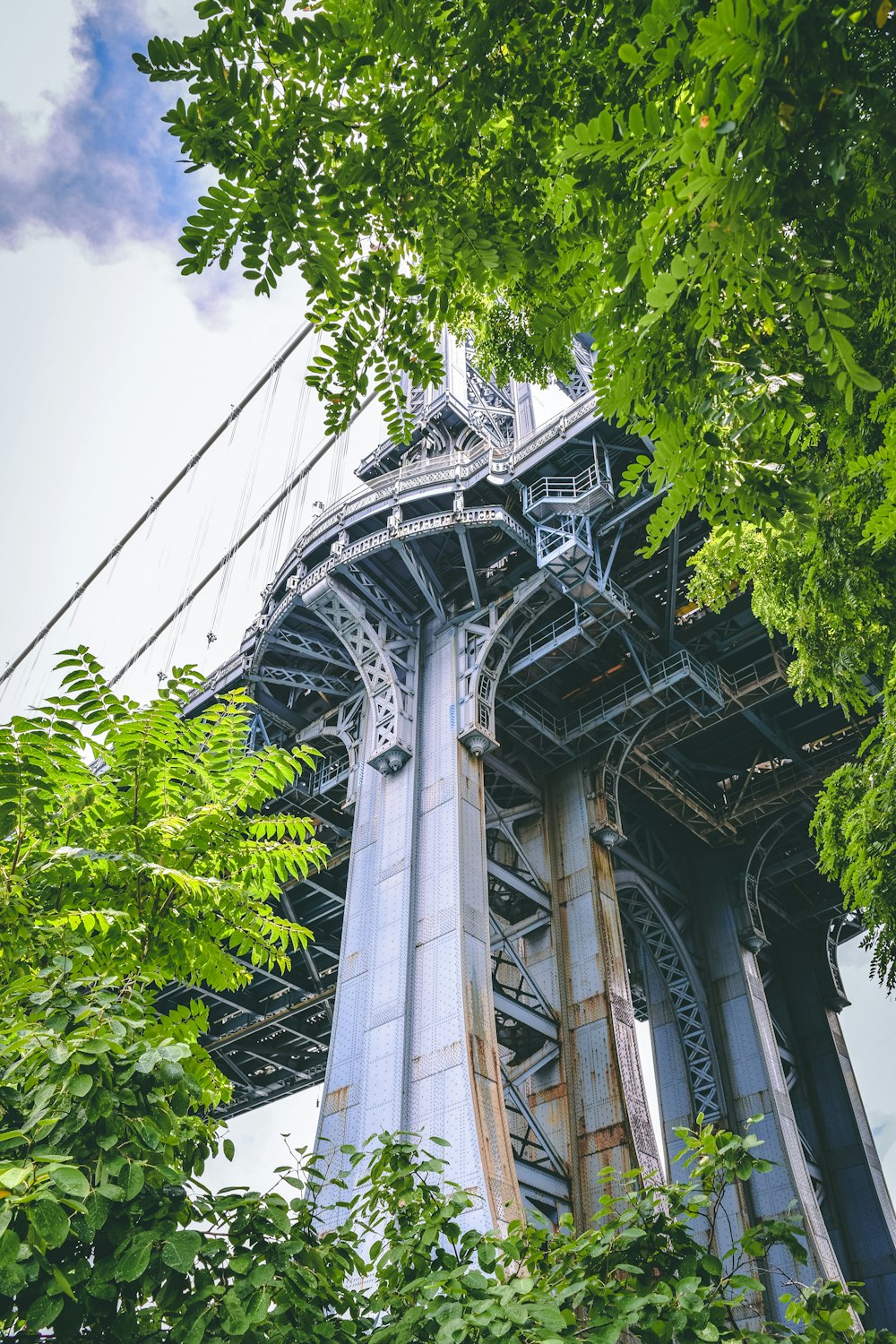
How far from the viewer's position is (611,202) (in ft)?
15.1

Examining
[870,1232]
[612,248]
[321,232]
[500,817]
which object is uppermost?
[500,817]

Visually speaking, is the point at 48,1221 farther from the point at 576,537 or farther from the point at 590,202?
the point at 576,537

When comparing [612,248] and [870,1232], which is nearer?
[612,248]

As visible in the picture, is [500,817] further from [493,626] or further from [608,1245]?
[608,1245]

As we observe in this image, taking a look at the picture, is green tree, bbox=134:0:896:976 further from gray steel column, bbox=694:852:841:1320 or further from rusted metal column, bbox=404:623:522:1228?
gray steel column, bbox=694:852:841:1320

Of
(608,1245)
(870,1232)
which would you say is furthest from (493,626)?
(870,1232)

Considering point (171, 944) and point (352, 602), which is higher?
point (352, 602)

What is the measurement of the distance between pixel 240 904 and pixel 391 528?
1755cm

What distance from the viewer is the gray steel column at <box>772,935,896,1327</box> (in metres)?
26.5

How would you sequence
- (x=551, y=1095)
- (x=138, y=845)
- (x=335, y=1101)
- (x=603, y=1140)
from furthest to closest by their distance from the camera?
1. (x=551, y=1095)
2. (x=603, y=1140)
3. (x=335, y=1101)
4. (x=138, y=845)

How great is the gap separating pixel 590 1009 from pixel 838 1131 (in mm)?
12978

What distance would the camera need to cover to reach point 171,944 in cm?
581

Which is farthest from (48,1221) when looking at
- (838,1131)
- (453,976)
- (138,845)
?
(838,1131)

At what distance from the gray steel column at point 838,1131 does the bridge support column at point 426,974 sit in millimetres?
16211
